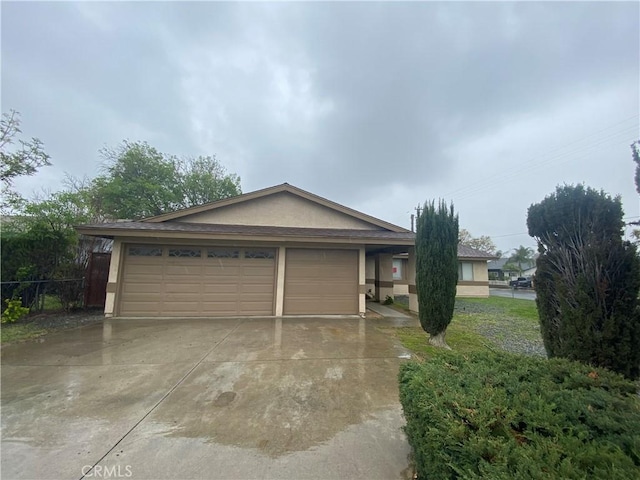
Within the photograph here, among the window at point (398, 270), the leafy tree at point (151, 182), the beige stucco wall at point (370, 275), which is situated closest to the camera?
the beige stucco wall at point (370, 275)

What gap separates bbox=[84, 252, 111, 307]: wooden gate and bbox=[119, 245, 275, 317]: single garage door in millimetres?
1976

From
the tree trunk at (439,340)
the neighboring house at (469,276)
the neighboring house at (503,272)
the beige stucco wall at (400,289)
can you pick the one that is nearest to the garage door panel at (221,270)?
the tree trunk at (439,340)

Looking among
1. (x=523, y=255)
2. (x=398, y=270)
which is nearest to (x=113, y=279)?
(x=398, y=270)

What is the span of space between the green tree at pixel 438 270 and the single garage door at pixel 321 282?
3.39m

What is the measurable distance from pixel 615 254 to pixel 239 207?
9.91 meters

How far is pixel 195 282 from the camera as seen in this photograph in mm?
8547

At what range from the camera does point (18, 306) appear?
7297 mm

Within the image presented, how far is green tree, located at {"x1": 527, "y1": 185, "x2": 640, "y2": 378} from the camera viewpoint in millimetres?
2758

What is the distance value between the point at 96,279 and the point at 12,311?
237 centimetres

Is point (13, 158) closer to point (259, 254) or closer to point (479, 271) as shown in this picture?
point (259, 254)

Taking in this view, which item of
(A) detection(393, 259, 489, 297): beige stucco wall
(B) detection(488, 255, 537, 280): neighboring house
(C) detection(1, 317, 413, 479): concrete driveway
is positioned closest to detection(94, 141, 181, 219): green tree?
(C) detection(1, 317, 413, 479): concrete driveway

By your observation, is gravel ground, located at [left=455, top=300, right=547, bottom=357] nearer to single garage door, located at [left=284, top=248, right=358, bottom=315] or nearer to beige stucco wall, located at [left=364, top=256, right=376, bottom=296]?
single garage door, located at [left=284, top=248, right=358, bottom=315]

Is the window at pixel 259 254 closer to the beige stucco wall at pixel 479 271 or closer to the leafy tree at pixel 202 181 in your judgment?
the beige stucco wall at pixel 479 271

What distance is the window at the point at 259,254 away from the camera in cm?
893
